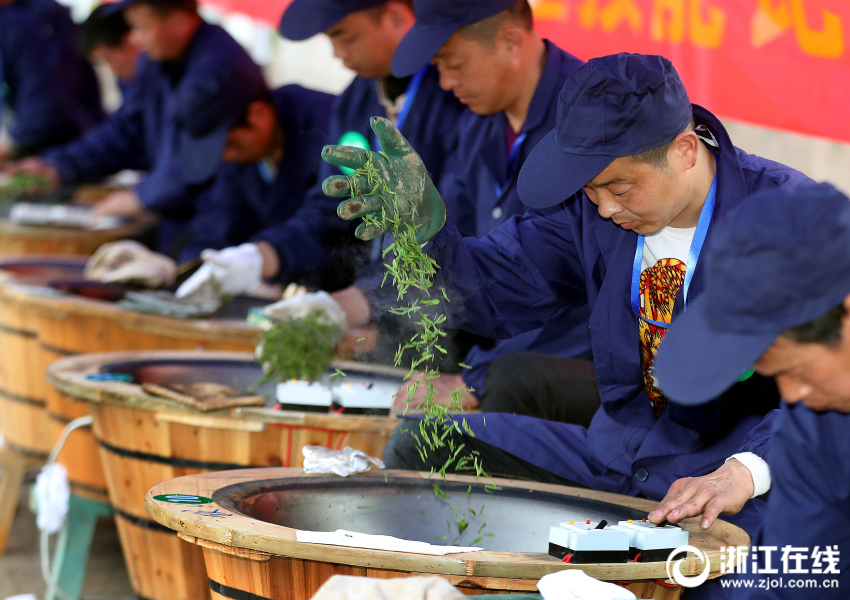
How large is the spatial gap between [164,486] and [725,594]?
4.11ft

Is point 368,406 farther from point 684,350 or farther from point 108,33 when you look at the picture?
point 108,33

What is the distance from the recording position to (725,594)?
80.7 inches

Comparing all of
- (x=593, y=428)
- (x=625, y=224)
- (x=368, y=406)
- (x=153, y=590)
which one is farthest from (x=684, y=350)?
(x=153, y=590)

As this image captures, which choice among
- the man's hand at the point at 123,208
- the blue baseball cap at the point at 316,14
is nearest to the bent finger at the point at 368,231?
the blue baseball cap at the point at 316,14

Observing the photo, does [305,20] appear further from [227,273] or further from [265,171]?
[265,171]

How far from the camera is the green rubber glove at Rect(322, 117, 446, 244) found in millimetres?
2125

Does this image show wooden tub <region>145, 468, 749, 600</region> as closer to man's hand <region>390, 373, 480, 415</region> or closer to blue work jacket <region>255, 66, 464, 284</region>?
man's hand <region>390, 373, 480, 415</region>

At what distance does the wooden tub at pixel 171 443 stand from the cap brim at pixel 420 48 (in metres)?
1.09

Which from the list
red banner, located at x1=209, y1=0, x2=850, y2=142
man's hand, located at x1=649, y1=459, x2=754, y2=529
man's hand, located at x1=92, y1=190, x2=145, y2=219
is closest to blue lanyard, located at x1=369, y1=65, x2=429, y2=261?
red banner, located at x1=209, y1=0, x2=850, y2=142

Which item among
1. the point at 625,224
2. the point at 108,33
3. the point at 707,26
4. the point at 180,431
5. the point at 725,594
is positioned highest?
the point at 108,33

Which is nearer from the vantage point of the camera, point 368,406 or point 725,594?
point 725,594

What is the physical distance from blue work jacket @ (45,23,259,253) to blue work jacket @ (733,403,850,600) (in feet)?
11.9

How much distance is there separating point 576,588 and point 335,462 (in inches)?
33.4

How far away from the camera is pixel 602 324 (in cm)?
245
